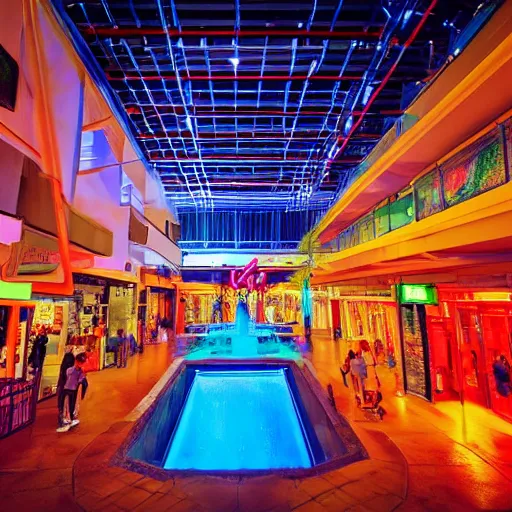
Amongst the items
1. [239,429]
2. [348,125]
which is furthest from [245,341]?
[348,125]

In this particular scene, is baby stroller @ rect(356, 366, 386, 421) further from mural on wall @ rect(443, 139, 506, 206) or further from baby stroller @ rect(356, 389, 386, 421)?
mural on wall @ rect(443, 139, 506, 206)

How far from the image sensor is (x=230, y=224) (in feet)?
54.8

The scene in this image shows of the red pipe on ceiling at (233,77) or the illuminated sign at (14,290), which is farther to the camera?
the illuminated sign at (14,290)

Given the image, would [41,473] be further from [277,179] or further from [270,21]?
[277,179]

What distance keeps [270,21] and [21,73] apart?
291 centimetres

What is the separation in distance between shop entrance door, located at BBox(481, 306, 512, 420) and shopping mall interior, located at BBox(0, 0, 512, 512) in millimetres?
42

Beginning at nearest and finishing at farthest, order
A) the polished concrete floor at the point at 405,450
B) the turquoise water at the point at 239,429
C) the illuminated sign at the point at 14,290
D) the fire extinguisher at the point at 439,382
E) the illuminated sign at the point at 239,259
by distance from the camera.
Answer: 1. the polished concrete floor at the point at 405,450
2. the illuminated sign at the point at 14,290
3. the turquoise water at the point at 239,429
4. the fire extinguisher at the point at 439,382
5. the illuminated sign at the point at 239,259

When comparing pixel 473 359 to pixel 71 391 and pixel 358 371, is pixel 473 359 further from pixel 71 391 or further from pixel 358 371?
pixel 71 391

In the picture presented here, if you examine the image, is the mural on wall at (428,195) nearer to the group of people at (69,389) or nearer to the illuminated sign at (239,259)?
the group of people at (69,389)

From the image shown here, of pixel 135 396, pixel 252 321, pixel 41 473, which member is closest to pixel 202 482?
pixel 41 473

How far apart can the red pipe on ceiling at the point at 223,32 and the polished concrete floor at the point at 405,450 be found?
5.51 m

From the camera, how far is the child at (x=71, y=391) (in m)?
6.00

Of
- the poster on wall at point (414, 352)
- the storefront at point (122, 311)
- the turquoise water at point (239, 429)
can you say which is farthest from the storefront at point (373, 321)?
the storefront at point (122, 311)

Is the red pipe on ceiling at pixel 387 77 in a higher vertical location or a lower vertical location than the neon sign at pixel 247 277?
higher
